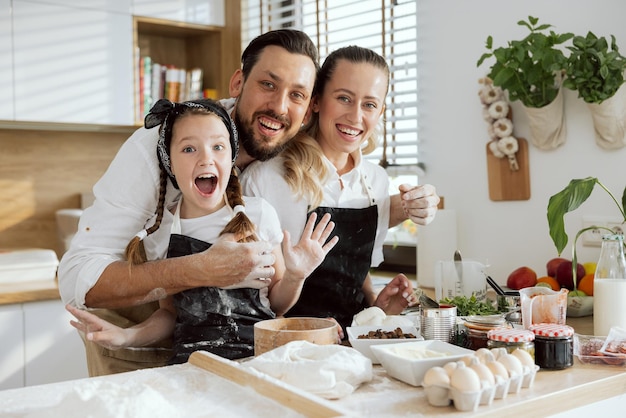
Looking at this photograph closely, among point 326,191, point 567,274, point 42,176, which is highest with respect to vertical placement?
point 42,176

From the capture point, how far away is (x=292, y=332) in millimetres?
1311

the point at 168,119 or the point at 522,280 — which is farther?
the point at 522,280

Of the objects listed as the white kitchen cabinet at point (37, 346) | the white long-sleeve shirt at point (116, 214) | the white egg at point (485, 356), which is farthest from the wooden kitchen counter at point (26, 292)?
the white egg at point (485, 356)

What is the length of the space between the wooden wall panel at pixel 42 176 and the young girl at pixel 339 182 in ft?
5.85

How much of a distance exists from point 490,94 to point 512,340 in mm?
1460

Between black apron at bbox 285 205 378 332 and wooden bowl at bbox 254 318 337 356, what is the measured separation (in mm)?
537

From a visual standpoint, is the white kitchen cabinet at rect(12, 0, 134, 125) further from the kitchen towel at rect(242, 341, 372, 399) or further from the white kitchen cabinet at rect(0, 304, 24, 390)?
the kitchen towel at rect(242, 341, 372, 399)

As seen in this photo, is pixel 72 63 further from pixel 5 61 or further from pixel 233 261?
pixel 233 261

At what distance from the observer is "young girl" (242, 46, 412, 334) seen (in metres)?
1.88

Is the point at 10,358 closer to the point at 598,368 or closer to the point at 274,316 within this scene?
the point at 274,316

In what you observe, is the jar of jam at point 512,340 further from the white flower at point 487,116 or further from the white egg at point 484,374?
the white flower at point 487,116

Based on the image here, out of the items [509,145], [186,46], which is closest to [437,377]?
[509,145]

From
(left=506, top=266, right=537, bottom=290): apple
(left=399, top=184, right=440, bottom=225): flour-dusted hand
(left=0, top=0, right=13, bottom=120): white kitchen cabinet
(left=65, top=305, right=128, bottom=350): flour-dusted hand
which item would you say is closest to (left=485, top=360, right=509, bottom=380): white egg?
(left=399, top=184, right=440, bottom=225): flour-dusted hand

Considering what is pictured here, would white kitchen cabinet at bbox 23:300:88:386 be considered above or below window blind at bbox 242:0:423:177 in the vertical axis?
below
